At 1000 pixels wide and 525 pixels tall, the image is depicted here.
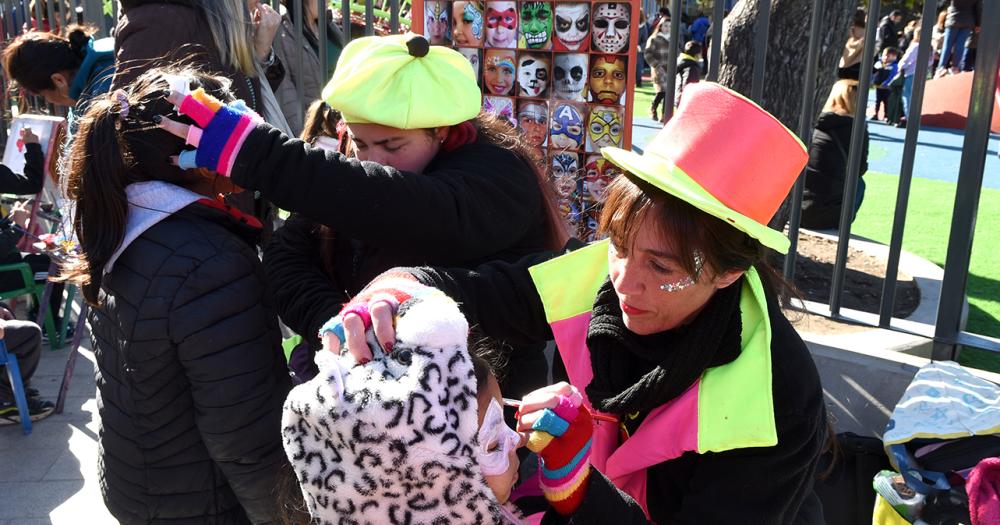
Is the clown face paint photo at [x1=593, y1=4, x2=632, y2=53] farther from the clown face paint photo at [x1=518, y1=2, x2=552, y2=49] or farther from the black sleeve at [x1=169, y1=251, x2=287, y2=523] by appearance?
the black sleeve at [x1=169, y1=251, x2=287, y2=523]

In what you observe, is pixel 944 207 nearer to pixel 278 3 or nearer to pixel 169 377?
pixel 278 3

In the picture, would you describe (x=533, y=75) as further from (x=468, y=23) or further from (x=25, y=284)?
(x=25, y=284)

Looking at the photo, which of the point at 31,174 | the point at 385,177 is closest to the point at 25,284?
the point at 31,174

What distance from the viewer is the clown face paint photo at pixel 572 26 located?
153 inches

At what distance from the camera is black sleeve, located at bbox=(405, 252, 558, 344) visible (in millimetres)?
1924

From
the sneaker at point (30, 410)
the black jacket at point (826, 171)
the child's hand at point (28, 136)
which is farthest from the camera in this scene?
the black jacket at point (826, 171)

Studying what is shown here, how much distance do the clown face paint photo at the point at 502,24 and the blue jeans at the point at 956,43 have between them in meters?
14.8

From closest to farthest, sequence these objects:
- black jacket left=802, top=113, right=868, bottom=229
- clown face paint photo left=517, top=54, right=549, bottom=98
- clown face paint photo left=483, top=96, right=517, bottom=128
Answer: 1. clown face paint photo left=517, top=54, right=549, bottom=98
2. clown face paint photo left=483, top=96, right=517, bottom=128
3. black jacket left=802, top=113, right=868, bottom=229

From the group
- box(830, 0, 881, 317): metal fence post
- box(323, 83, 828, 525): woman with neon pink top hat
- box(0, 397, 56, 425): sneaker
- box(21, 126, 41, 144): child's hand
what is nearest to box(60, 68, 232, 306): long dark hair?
box(323, 83, 828, 525): woman with neon pink top hat

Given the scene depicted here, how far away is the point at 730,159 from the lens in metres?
1.57

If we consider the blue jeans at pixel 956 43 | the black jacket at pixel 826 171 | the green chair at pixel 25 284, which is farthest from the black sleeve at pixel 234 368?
the blue jeans at pixel 956 43

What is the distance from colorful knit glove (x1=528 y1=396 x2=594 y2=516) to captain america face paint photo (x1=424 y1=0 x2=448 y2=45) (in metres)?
3.18

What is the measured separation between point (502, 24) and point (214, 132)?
2.47 meters

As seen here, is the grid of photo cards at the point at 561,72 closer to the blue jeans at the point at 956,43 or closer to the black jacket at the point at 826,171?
the black jacket at the point at 826,171
